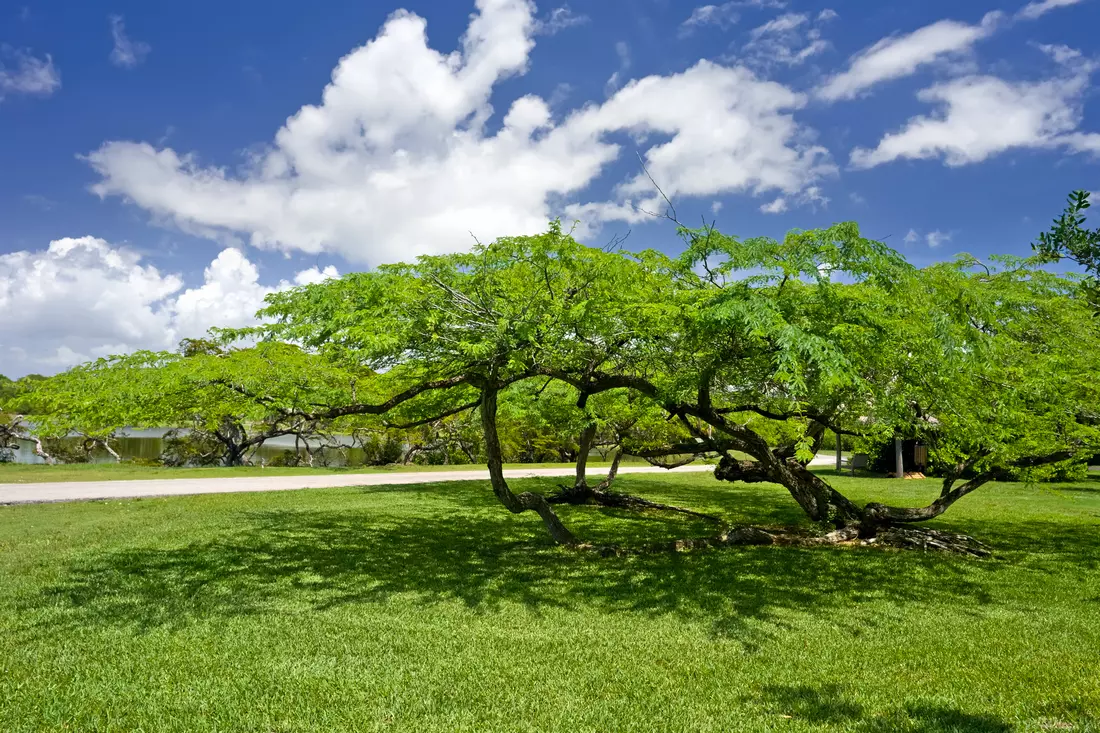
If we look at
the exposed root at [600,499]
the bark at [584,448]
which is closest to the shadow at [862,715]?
the bark at [584,448]

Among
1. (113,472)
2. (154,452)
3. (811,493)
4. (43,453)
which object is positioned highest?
(43,453)

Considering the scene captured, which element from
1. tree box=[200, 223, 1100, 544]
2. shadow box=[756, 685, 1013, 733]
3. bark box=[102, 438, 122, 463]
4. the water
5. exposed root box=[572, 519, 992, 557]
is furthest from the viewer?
the water

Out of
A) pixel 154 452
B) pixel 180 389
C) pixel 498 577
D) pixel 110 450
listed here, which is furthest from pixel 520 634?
pixel 154 452

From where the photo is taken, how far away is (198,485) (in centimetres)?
2006

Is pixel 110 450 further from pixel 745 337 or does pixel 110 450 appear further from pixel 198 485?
pixel 745 337

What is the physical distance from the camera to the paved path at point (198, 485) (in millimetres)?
16859

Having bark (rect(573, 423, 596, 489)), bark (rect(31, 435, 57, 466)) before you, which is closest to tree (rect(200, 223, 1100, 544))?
bark (rect(573, 423, 596, 489))

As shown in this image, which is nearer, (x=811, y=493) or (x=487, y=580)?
(x=487, y=580)

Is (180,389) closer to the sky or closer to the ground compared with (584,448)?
closer to the sky

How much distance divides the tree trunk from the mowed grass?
15.5 inches

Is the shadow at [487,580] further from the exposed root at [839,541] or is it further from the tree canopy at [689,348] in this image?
the tree canopy at [689,348]

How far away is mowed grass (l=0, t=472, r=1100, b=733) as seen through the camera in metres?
4.52

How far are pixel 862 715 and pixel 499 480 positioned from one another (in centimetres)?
615

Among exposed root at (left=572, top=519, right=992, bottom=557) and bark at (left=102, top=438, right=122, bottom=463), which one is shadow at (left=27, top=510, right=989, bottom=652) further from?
bark at (left=102, top=438, right=122, bottom=463)
